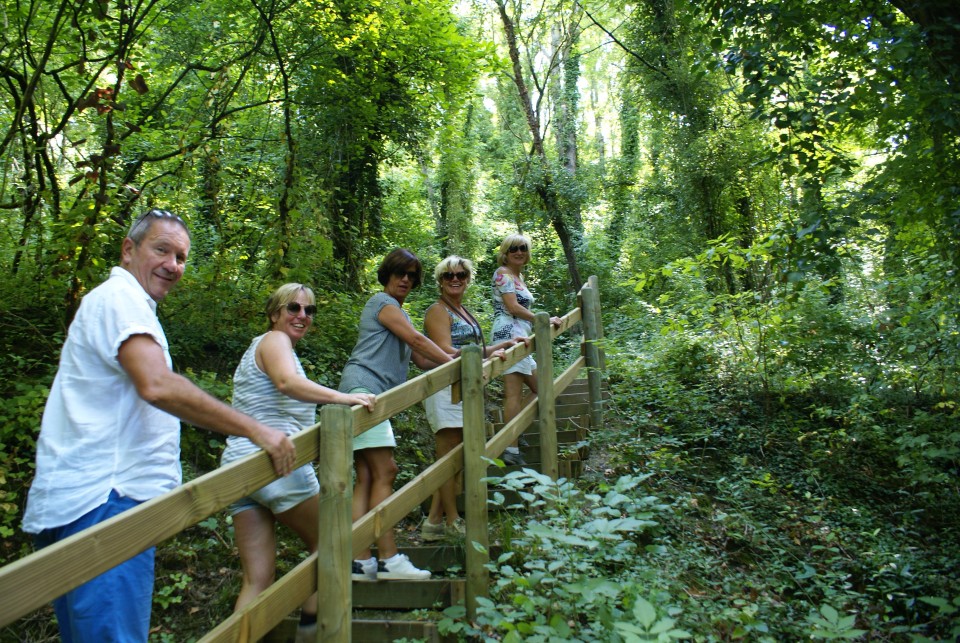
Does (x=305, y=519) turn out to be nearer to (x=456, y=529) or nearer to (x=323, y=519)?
(x=323, y=519)

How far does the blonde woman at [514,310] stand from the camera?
5.84 m

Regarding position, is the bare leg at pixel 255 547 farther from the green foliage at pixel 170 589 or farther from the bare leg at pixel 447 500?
the bare leg at pixel 447 500

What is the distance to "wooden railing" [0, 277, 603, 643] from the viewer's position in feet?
4.85

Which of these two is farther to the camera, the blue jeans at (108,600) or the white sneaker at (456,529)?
the white sneaker at (456,529)

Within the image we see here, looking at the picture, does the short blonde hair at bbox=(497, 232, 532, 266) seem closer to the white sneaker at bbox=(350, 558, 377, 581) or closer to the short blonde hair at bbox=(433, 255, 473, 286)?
the short blonde hair at bbox=(433, 255, 473, 286)

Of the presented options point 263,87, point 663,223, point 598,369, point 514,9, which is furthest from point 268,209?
point 663,223

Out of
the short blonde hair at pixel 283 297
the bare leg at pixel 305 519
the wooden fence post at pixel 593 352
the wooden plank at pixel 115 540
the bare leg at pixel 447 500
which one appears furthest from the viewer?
the wooden fence post at pixel 593 352

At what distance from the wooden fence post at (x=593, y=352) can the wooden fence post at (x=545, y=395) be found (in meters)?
1.56

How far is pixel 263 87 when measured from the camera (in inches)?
310

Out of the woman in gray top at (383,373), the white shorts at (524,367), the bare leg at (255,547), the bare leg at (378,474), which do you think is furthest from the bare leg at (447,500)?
the bare leg at (255,547)

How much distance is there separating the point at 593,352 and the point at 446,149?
22.0ft

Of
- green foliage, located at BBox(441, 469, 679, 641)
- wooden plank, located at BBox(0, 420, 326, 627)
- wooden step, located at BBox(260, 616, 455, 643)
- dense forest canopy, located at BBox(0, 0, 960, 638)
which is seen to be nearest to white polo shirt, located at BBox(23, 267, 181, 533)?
wooden plank, located at BBox(0, 420, 326, 627)

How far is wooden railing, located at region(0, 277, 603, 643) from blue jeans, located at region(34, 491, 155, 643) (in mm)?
199

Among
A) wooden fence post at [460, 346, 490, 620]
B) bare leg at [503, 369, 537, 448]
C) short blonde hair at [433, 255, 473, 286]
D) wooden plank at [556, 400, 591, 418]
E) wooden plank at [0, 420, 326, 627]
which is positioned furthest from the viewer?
wooden plank at [556, 400, 591, 418]
